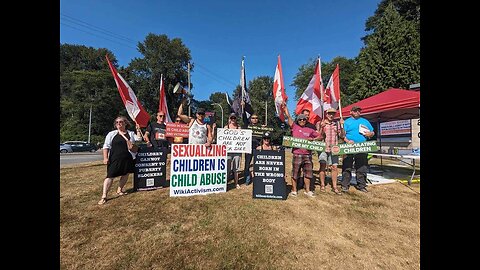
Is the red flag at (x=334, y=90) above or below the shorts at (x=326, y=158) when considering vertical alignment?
above

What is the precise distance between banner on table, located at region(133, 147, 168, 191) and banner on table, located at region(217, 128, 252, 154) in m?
1.61

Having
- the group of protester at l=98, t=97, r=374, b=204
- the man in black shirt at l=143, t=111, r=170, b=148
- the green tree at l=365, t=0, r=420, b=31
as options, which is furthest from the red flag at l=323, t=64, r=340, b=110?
the green tree at l=365, t=0, r=420, b=31

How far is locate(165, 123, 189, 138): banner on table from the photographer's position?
7246mm

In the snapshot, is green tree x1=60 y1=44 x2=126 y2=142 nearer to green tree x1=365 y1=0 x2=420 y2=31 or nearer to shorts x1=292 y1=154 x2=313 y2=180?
shorts x1=292 y1=154 x2=313 y2=180

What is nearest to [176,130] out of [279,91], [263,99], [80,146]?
[279,91]

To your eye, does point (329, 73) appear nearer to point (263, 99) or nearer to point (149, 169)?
point (263, 99)

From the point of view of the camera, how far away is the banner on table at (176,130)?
23.8 feet

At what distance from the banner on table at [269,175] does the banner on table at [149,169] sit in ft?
8.25

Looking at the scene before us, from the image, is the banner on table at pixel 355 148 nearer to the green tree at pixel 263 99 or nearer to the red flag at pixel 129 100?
the red flag at pixel 129 100

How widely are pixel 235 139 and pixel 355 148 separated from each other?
3.04 metres

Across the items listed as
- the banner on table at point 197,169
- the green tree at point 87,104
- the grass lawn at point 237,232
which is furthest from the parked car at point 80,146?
the banner on table at point 197,169

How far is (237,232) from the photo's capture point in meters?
3.26
